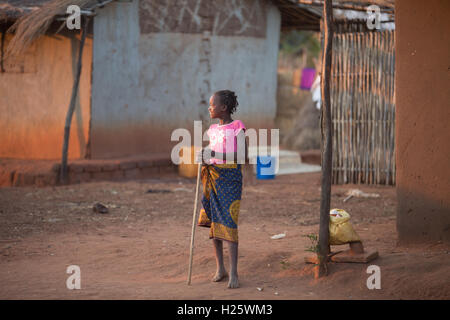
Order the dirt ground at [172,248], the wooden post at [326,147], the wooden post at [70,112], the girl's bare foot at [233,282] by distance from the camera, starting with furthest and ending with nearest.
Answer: the wooden post at [70,112] → the wooden post at [326,147] → the girl's bare foot at [233,282] → the dirt ground at [172,248]

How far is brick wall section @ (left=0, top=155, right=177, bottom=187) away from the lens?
392 inches

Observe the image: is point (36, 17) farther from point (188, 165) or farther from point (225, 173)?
point (225, 173)

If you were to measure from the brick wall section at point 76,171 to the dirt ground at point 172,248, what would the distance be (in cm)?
33

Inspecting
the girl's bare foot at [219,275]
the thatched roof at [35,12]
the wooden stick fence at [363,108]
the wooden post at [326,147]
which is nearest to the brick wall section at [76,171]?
the thatched roof at [35,12]

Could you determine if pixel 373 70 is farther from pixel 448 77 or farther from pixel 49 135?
pixel 49 135

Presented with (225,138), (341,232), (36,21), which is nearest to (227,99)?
(225,138)

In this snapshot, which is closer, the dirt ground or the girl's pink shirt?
the dirt ground

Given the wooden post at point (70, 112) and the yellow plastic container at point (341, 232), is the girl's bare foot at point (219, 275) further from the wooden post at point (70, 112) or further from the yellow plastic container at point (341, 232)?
the wooden post at point (70, 112)

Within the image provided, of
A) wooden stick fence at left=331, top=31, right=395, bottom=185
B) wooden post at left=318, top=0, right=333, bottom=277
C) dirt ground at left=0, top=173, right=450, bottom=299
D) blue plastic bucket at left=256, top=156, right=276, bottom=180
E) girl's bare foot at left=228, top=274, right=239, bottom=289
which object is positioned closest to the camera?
dirt ground at left=0, top=173, right=450, bottom=299

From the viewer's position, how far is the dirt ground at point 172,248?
4.39 meters

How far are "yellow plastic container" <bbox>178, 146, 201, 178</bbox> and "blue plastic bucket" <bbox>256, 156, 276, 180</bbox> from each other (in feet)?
3.80

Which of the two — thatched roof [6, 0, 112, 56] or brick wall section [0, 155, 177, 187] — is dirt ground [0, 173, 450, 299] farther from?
thatched roof [6, 0, 112, 56]

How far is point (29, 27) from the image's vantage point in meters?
9.47

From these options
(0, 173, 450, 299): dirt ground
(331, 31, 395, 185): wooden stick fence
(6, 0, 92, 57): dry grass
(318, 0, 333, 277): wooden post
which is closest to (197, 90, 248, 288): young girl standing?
(0, 173, 450, 299): dirt ground
